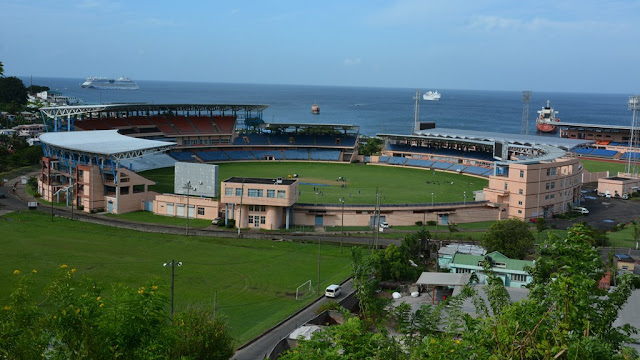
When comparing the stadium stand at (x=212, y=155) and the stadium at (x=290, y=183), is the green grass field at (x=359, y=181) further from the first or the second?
the stadium stand at (x=212, y=155)

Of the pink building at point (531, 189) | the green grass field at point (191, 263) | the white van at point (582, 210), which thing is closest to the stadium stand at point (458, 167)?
the pink building at point (531, 189)

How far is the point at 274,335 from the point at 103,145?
3128 cm

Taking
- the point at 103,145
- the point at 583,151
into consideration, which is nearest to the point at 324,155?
the point at 103,145

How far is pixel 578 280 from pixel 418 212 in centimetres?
3826

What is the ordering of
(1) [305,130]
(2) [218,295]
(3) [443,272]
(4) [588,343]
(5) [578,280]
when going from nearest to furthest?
(4) [588,343], (5) [578,280], (2) [218,295], (3) [443,272], (1) [305,130]

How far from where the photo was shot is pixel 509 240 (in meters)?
34.4

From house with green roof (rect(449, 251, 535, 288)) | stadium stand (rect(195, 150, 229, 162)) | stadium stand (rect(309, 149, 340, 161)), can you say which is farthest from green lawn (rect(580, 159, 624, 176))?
house with green roof (rect(449, 251, 535, 288))

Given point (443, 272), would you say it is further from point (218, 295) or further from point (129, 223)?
point (129, 223)

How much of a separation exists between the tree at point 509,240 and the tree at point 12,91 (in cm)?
9430

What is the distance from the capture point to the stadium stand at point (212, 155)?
74725 millimetres

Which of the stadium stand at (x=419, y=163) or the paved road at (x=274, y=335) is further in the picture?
the stadium stand at (x=419, y=163)

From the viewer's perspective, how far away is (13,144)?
72625 mm

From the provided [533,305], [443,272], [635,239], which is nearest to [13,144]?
[443,272]

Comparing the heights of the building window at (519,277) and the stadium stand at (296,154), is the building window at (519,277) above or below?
below
